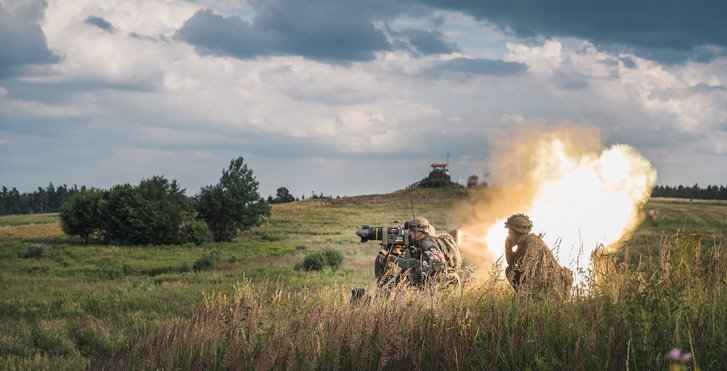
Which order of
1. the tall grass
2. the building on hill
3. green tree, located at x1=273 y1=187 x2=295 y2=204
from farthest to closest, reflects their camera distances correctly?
1. green tree, located at x1=273 y1=187 x2=295 y2=204
2. the building on hill
3. the tall grass

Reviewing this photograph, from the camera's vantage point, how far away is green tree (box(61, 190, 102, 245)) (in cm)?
4888

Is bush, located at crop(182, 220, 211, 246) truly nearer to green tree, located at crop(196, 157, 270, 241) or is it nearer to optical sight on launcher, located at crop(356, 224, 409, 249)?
green tree, located at crop(196, 157, 270, 241)

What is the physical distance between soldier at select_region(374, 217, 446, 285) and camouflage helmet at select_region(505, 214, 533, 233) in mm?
1217

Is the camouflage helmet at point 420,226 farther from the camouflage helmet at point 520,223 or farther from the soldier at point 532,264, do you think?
the camouflage helmet at point 520,223

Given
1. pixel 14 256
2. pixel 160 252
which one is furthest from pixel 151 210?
pixel 14 256

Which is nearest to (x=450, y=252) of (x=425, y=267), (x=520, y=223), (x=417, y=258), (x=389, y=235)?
(x=417, y=258)

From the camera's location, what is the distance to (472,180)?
25.6 metres

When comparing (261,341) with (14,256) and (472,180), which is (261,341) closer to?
(472,180)

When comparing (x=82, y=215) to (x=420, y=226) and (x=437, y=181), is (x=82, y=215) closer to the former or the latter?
(x=437, y=181)

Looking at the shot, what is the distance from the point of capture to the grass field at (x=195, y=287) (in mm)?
8266

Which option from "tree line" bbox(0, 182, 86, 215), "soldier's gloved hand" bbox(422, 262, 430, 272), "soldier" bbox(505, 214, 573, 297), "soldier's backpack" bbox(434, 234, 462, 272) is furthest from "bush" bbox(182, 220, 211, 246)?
"tree line" bbox(0, 182, 86, 215)

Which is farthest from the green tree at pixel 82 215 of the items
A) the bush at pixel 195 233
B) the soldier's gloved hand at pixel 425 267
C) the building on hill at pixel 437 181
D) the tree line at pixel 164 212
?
the soldier's gloved hand at pixel 425 267

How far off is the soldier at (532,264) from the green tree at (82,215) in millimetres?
42868

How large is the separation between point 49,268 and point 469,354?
27481 mm
